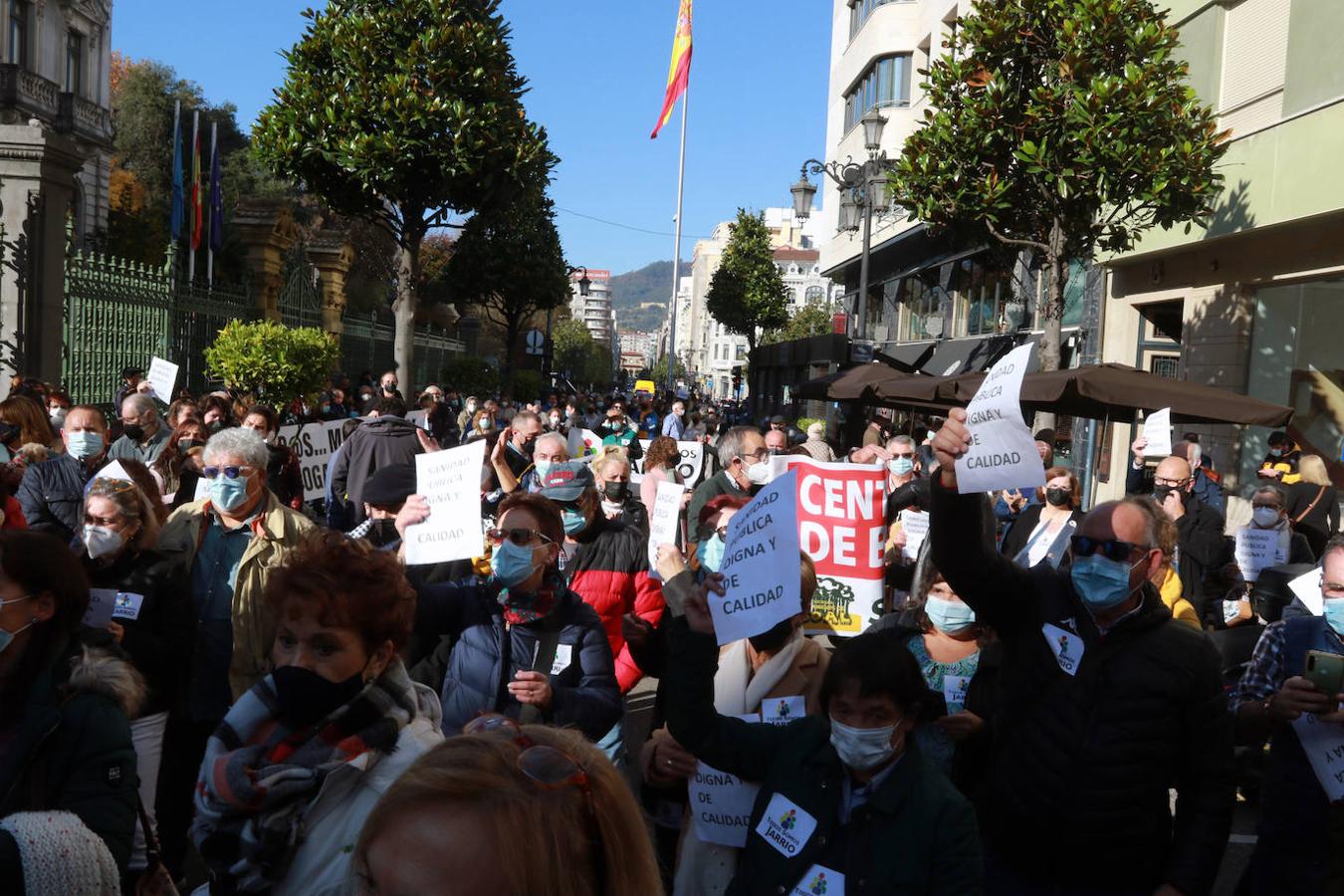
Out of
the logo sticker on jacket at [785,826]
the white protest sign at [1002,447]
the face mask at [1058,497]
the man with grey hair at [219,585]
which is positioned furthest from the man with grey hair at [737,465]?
the logo sticker on jacket at [785,826]

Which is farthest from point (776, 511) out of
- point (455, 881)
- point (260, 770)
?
point (455, 881)

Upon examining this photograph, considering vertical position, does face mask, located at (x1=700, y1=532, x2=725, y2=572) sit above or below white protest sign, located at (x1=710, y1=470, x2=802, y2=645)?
below

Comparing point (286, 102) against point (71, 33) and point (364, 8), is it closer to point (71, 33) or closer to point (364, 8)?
point (364, 8)

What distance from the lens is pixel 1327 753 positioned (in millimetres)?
3641

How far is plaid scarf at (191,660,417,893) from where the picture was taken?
8.55 ft

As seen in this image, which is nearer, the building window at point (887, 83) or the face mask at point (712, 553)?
the face mask at point (712, 553)

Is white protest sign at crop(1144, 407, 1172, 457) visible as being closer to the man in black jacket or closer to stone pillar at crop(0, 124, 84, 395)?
the man in black jacket

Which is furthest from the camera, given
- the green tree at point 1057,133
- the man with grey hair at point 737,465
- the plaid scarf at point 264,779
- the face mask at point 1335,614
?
the green tree at point 1057,133

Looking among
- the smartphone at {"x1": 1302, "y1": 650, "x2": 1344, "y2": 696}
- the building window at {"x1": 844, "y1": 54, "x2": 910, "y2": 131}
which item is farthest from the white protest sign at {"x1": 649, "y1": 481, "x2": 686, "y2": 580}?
the building window at {"x1": 844, "y1": 54, "x2": 910, "y2": 131}

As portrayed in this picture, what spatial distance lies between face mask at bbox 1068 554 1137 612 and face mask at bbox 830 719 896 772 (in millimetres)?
777

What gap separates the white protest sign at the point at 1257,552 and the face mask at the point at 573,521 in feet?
17.2

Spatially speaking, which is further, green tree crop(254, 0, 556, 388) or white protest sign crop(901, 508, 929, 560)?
green tree crop(254, 0, 556, 388)

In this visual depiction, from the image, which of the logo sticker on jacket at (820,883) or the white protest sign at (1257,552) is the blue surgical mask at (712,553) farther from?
the white protest sign at (1257,552)

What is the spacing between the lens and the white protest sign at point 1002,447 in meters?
3.22
